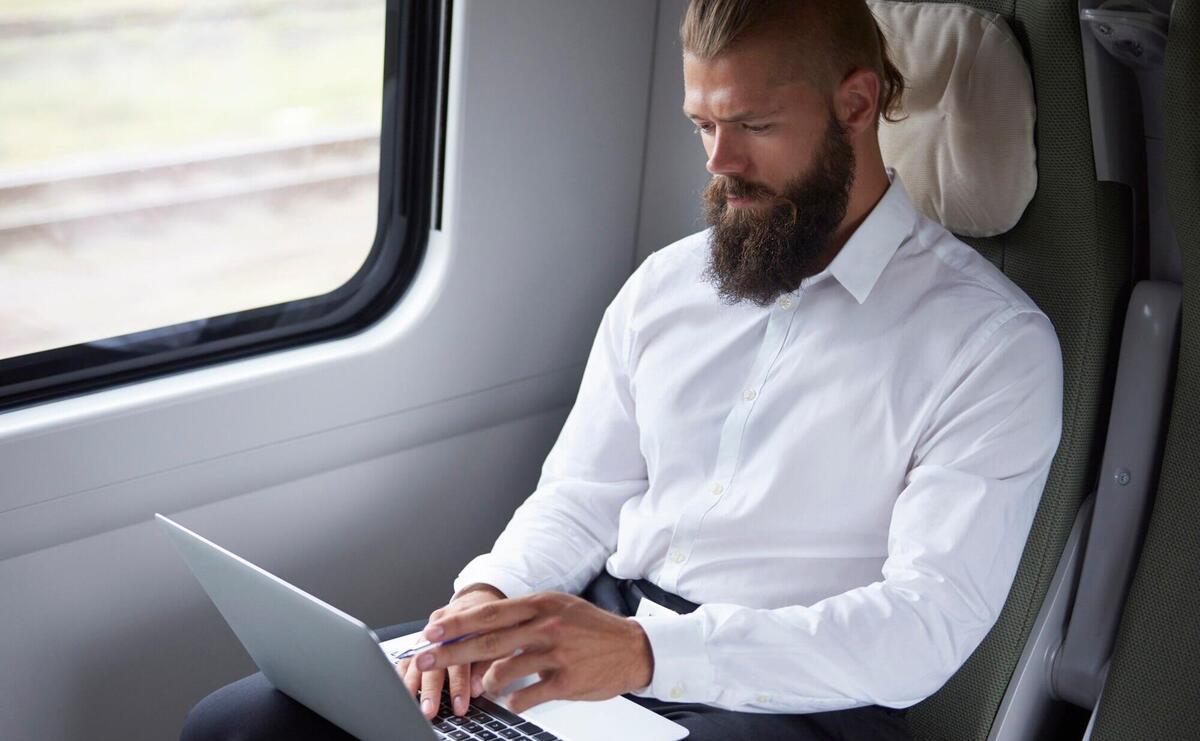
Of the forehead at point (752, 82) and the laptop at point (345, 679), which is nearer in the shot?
the laptop at point (345, 679)

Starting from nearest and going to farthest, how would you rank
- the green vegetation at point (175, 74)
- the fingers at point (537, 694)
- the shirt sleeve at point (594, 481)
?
the fingers at point (537, 694) < the green vegetation at point (175, 74) < the shirt sleeve at point (594, 481)

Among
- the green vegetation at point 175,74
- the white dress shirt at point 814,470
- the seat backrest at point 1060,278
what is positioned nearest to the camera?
the white dress shirt at point 814,470

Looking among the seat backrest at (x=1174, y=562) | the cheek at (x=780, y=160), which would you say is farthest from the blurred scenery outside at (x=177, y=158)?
the seat backrest at (x=1174, y=562)

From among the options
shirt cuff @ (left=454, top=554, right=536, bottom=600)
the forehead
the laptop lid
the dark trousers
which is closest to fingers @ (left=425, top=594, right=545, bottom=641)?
the laptop lid

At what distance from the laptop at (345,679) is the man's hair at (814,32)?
0.81 metres

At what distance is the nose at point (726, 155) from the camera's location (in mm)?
1655

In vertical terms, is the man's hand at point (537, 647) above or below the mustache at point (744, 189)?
below

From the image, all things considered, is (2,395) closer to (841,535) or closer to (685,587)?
(685,587)

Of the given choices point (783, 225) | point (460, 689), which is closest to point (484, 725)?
point (460, 689)

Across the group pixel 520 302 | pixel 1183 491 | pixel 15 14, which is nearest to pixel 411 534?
pixel 520 302

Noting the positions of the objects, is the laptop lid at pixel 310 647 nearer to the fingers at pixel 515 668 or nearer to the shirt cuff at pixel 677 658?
the fingers at pixel 515 668

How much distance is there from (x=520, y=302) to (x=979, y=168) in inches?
33.3

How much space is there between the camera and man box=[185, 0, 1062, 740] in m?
1.47

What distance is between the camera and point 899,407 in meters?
1.60
